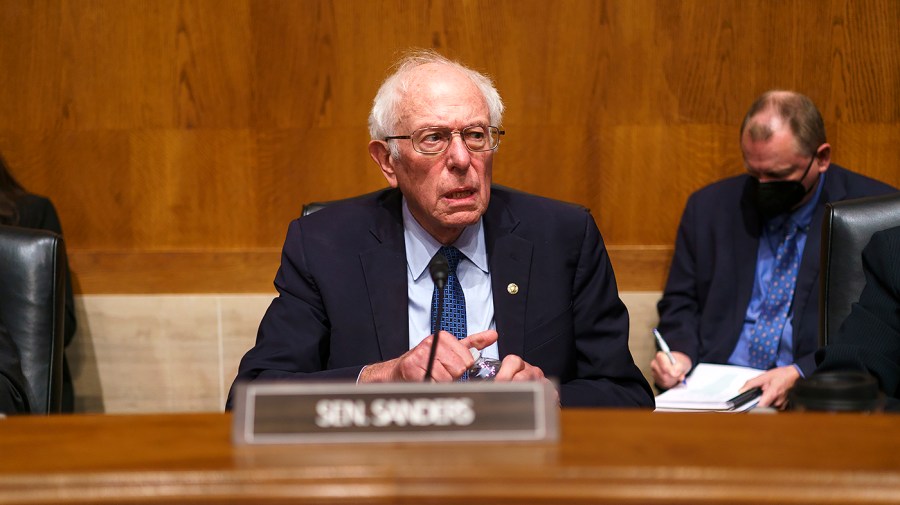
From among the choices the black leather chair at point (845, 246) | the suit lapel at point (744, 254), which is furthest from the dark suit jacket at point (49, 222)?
the black leather chair at point (845, 246)

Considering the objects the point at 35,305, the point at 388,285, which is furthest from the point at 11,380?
the point at 388,285

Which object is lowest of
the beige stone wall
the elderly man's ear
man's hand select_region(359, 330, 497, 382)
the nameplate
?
the beige stone wall

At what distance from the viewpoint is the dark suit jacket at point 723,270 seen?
314 cm

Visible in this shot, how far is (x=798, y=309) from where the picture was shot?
3.13 metres

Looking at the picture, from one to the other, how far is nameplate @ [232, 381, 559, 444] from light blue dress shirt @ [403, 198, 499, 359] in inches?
41.5

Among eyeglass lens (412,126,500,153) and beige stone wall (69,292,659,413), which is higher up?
eyeglass lens (412,126,500,153)

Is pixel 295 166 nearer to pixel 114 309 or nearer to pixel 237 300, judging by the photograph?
pixel 237 300

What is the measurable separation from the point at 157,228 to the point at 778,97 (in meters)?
2.23

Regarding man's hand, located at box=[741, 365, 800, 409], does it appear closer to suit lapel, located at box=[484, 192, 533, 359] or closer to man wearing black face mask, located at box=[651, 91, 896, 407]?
man wearing black face mask, located at box=[651, 91, 896, 407]

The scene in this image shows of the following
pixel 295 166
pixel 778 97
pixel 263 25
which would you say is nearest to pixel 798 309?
pixel 778 97

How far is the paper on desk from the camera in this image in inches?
111

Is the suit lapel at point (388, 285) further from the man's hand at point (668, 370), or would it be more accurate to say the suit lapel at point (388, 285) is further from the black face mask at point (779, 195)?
the black face mask at point (779, 195)

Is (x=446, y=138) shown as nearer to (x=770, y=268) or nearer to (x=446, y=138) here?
(x=446, y=138)

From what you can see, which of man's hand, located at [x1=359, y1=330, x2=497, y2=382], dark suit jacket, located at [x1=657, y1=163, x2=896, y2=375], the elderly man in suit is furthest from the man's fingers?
dark suit jacket, located at [x1=657, y1=163, x2=896, y2=375]
